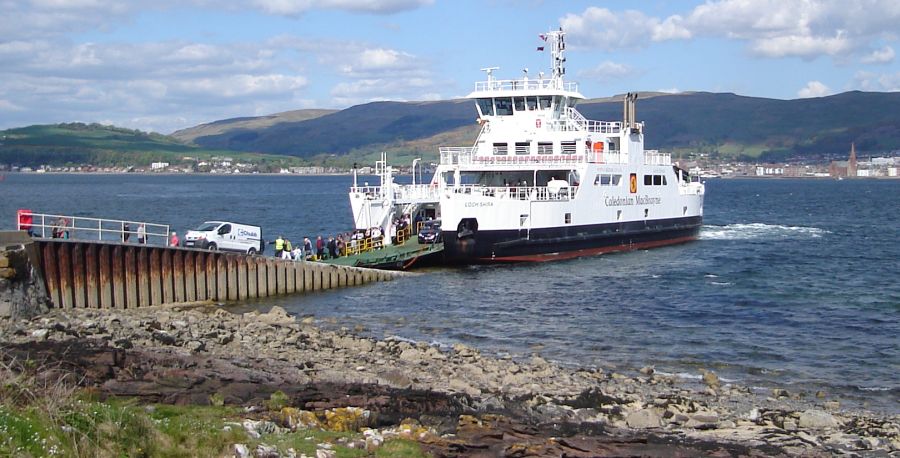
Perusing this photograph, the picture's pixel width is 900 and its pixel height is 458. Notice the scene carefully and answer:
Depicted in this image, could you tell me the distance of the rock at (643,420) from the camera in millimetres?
16281

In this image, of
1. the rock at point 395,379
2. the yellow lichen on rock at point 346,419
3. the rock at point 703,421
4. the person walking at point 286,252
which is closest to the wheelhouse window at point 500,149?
the person walking at point 286,252

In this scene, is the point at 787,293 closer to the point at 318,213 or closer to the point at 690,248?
→ the point at 690,248

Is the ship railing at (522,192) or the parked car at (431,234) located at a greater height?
the ship railing at (522,192)

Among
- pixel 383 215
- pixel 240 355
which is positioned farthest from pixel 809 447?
pixel 383 215

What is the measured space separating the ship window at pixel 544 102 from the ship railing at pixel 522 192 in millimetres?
4961

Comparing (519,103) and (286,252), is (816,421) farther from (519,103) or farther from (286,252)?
(519,103)

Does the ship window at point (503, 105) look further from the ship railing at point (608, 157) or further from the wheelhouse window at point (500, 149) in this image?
the ship railing at point (608, 157)

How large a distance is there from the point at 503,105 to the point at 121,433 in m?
38.5

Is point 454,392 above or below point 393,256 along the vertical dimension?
below

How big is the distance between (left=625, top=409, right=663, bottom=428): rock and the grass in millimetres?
4980

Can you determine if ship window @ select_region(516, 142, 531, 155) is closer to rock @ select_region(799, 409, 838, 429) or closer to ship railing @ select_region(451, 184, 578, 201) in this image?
ship railing @ select_region(451, 184, 578, 201)

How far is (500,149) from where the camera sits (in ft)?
155

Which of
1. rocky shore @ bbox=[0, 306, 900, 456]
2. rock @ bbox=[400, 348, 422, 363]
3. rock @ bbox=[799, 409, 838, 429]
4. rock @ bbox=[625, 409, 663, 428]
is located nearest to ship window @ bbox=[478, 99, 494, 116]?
rocky shore @ bbox=[0, 306, 900, 456]

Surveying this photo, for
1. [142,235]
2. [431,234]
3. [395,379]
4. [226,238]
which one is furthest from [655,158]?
[395,379]
